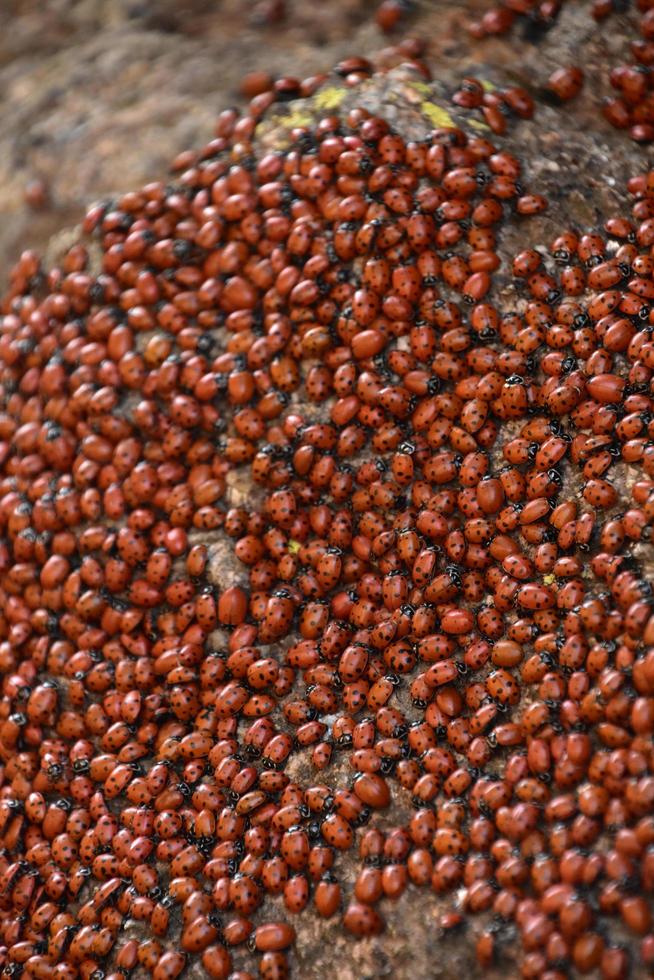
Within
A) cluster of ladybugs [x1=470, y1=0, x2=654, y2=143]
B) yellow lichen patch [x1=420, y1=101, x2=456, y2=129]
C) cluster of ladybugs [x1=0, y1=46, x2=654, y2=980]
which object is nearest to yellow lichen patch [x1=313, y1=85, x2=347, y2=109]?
cluster of ladybugs [x1=0, y1=46, x2=654, y2=980]

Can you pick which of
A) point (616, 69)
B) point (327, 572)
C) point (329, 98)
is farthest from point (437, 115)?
point (327, 572)

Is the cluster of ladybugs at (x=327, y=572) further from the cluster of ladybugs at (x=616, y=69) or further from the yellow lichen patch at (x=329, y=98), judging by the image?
the cluster of ladybugs at (x=616, y=69)

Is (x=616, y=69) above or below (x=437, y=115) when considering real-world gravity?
below

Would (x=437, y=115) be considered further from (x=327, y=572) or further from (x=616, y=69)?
(x=327, y=572)

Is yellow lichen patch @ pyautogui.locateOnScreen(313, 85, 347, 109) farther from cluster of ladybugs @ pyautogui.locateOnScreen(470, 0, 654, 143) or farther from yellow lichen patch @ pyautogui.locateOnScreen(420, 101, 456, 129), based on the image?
cluster of ladybugs @ pyautogui.locateOnScreen(470, 0, 654, 143)

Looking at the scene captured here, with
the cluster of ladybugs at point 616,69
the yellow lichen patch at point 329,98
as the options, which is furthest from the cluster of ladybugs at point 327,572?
the cluster of ladybugs at point 616,69
